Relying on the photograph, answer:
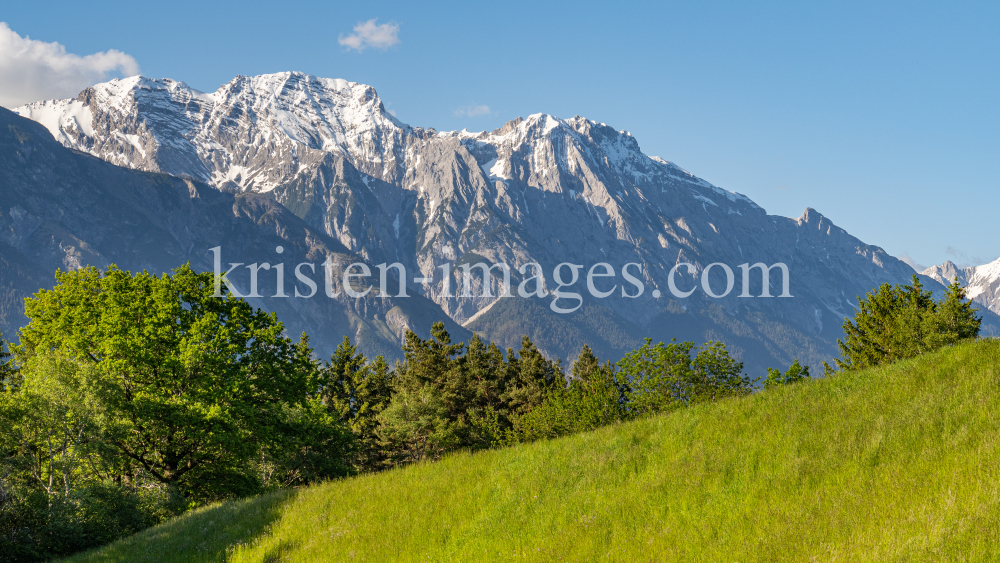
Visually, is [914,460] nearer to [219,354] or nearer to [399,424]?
[219,354]

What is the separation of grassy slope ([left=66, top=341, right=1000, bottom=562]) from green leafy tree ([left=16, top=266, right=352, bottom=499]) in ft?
36.2

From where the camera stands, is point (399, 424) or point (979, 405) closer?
point (979, 405)

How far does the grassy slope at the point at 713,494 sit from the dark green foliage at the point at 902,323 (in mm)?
34291

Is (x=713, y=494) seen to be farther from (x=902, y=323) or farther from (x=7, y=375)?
(x=902, y=323)

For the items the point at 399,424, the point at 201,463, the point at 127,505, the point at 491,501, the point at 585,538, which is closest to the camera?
the point at 585,538

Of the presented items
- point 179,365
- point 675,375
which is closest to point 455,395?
point 675,375

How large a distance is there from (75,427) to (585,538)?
70.5ft

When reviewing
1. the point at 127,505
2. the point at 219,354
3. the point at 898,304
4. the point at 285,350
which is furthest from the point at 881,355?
the point at 127,505

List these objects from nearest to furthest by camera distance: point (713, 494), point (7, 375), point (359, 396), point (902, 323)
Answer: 1. point (713, 494)
2. point (7, 375)
3. point (902, 323)
4. point (359, 396)

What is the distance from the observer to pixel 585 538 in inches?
419

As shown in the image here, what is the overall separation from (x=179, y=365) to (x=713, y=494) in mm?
25096

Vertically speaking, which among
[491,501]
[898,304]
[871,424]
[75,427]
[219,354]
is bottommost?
[491,501]

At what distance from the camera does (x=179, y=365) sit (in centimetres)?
2802

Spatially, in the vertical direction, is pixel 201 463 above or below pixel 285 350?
below
